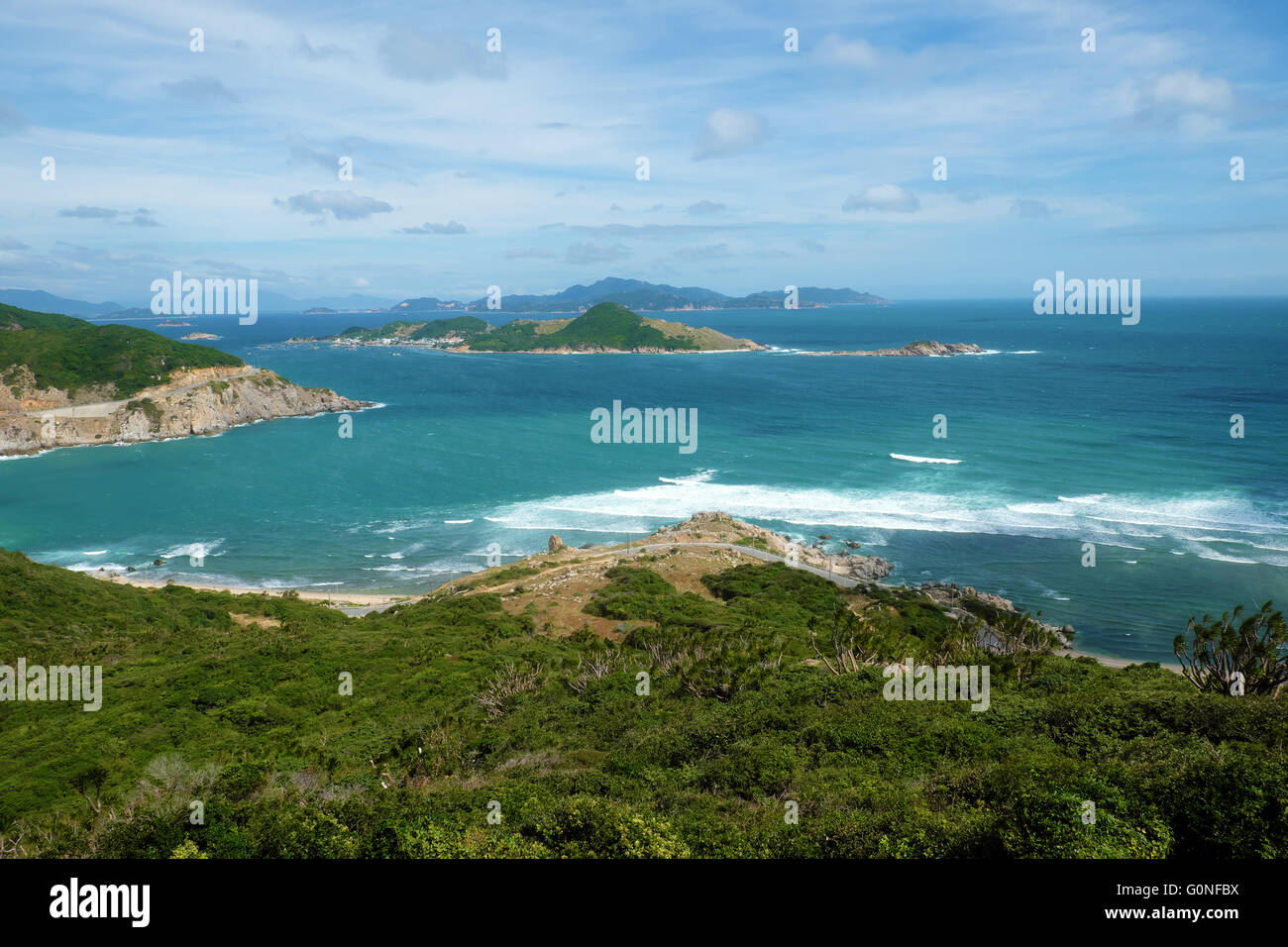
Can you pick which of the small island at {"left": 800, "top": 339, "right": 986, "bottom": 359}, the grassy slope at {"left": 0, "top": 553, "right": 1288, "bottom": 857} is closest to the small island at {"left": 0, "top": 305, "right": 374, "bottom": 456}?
the grassy slope at {"left": 0, "top": 553, "right": 1288, "bottom": 857}

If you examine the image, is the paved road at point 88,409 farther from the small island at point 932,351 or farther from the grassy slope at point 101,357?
the small island at point 932,351

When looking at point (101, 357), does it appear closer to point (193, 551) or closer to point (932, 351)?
point (193, 551)

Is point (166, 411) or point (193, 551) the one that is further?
point (166, 411)

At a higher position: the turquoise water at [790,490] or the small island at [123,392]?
the small island at [123,392]

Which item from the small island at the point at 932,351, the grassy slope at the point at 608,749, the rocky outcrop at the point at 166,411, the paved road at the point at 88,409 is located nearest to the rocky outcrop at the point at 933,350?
the small island at the point at 932,351

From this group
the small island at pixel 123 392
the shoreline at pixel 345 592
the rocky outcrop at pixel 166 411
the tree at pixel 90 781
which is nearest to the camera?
the tree at pixel 90 781

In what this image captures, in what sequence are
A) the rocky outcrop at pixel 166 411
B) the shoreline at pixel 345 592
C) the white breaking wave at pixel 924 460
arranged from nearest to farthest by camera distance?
the shoreline at pixel 345 592 → the white breaking wave at pixel 924 460 → the rocky outcrop at pixel 166 411

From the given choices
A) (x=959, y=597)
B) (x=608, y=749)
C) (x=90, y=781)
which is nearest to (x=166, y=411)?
(x=90, y=781)
